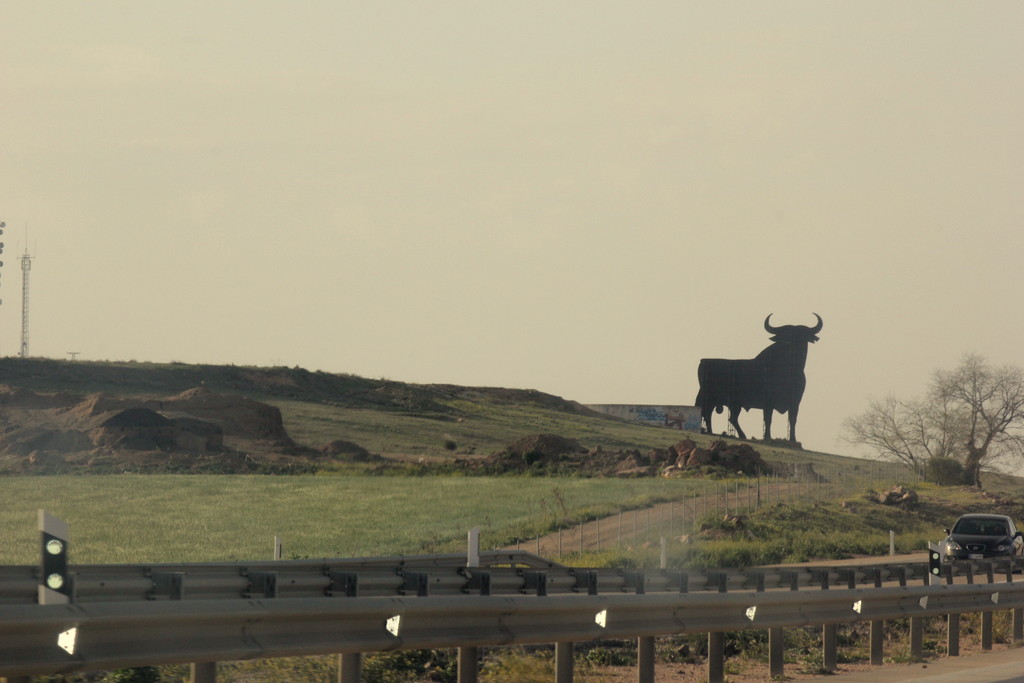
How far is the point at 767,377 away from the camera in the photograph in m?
102

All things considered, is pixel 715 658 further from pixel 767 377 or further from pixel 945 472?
pixel 767 377

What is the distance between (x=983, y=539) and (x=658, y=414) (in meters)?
110

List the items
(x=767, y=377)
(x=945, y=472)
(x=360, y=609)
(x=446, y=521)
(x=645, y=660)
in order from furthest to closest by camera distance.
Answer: (x=767, y=377), (x=945, y=472), (x=446, y=521), (x=645, y=660), (x=360, y=609)

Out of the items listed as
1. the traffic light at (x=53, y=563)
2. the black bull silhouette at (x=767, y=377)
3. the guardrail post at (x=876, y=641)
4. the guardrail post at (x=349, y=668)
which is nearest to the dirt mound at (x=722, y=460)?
the black bull silhouette at (x=767, y=377)

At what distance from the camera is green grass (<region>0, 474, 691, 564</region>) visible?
1474 inches

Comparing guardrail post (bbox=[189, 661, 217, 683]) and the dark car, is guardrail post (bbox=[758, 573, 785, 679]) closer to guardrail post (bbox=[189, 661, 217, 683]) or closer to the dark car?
guardrail post (bbox=[189, 661, 217, 683])

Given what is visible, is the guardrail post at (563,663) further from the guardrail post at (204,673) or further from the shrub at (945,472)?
the shrub at (945,472)

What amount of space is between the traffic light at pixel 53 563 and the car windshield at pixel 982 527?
98.5 feet

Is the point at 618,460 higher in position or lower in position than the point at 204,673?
higher

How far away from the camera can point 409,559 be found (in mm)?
19797

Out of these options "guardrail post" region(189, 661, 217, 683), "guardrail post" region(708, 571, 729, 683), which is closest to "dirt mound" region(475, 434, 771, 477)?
"guardrail post" region(708, 571, 729, 683)

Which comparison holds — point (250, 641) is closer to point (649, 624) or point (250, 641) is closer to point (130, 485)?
point (649, 624)

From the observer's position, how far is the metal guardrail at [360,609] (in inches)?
318

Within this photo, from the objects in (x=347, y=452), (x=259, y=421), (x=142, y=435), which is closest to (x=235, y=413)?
(x=259, y=421)
